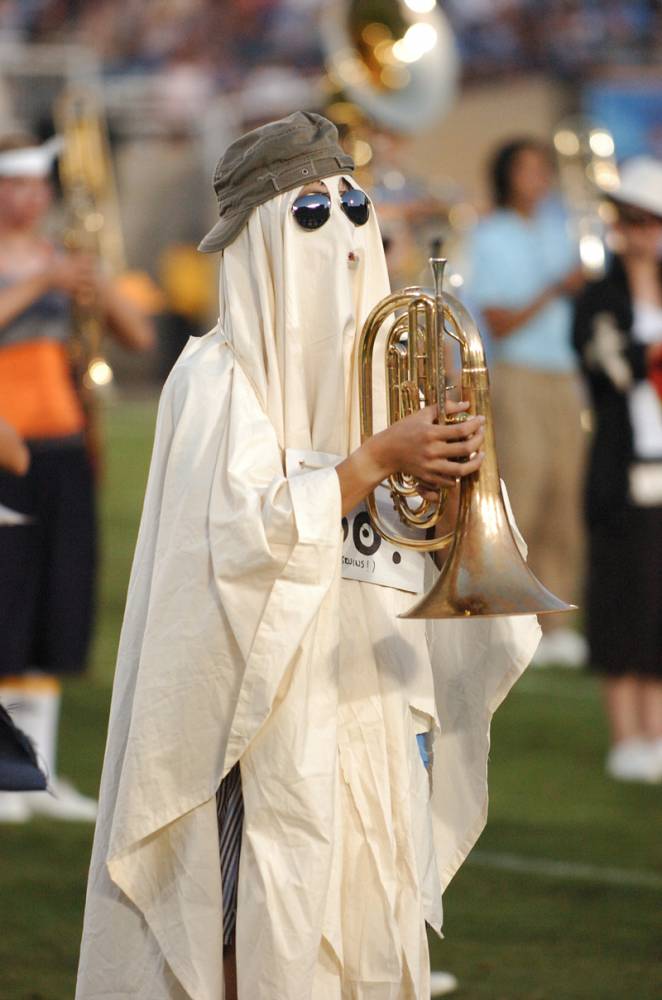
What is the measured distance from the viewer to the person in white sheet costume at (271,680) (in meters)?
3.22

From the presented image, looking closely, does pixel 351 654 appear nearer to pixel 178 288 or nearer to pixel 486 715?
pixel 486 715

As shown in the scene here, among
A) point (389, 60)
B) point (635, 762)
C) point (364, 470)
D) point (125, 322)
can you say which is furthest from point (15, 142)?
point (364, 470)

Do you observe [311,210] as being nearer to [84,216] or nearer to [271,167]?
[271,167]

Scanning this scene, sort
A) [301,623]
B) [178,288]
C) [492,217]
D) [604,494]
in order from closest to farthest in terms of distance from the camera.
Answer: [301,623], [604,494], [492,217], [178,288]

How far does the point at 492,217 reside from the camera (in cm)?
1002

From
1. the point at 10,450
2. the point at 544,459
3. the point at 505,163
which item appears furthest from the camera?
the point at 544,459

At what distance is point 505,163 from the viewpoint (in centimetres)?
978

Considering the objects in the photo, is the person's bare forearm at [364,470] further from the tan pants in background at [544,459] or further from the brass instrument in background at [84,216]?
the tan pants in background at [544,459]

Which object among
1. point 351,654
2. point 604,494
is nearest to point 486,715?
point 351,654

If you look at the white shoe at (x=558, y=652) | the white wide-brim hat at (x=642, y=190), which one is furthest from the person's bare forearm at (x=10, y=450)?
the white shoe at (x=558, y=652)

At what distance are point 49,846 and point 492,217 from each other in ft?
16.4

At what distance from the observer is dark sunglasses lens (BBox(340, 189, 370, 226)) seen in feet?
11.2

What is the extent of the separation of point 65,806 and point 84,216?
7.98 ft

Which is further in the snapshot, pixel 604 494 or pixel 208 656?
pixel 604 494
